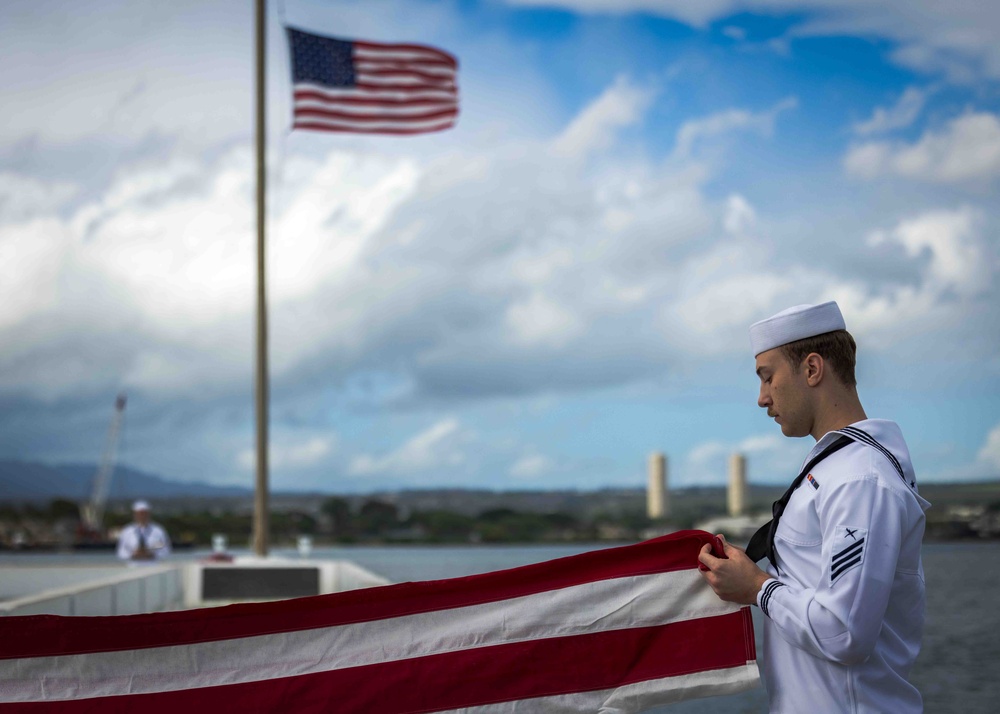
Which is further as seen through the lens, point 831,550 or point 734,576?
point 734,576

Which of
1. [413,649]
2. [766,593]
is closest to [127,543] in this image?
[413,649]

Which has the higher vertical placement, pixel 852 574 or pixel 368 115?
pixel 368 115

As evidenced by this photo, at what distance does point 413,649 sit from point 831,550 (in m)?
1.24

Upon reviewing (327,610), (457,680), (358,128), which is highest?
(358,128)

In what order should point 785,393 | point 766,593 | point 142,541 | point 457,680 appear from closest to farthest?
1. point 766,593
2. point 785,393
3. point 457,680
4. point 142,541

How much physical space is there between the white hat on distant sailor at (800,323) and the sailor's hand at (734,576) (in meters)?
0.50

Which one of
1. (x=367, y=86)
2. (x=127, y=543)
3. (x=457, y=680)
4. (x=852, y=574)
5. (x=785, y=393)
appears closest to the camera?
(x=852, y=574)

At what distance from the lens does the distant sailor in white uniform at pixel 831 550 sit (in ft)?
7.00

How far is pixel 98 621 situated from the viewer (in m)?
2.88

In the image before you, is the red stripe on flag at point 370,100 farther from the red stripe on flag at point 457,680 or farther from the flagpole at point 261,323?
the red stripe on flag at point 457,680

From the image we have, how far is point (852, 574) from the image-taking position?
212 cm

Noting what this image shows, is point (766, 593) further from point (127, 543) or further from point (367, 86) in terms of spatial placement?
point (127, 543)

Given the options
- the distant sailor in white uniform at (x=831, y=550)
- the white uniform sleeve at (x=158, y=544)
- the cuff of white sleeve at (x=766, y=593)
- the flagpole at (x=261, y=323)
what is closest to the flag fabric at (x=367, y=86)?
the flagpole at (x=261, y=323)

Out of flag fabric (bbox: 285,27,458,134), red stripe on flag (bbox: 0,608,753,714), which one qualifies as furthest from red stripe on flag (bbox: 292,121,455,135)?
red stripe on flag (bbox: 0,608,753,714)
